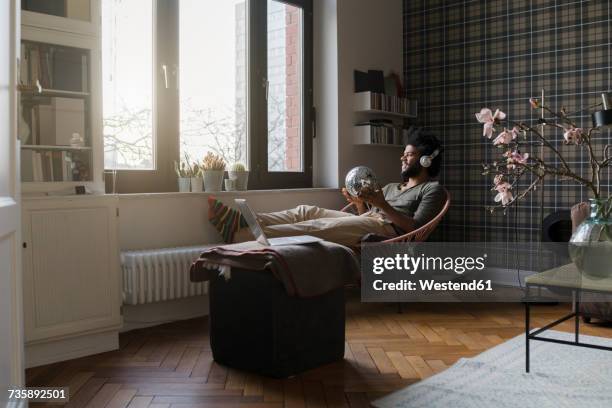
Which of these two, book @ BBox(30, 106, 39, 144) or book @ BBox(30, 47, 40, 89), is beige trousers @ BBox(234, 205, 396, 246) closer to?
book @ BBox(30, 106, 39, 144)

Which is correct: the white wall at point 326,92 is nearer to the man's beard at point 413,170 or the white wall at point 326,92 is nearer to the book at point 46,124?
the man's beard at point 413,170

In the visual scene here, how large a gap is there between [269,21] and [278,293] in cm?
275

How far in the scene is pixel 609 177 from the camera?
448 centimetres

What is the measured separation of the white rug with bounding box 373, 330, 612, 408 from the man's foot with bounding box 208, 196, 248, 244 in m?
1.61

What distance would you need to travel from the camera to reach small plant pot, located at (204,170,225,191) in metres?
3.97

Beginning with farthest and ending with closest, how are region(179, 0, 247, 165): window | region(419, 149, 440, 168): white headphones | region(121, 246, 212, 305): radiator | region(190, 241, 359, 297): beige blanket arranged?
region(419, 149, 440, 168): white headphones < region(179, 0, 247, 165): window < region(121, 246, 212, 305): radiator < region(190, 241, 359, 297): beige blanket

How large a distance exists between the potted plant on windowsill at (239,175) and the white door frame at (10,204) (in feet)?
6.86

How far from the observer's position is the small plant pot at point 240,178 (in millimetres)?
4184

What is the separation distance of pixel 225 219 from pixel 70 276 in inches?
43.1

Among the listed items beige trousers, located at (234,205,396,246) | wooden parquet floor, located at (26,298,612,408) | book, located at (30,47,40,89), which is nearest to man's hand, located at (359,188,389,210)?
beige trousers, located at (234,205,396,246)

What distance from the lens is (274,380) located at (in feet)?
8.70

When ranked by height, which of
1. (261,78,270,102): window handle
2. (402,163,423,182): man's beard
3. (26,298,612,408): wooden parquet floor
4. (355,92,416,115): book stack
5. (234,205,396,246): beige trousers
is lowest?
(26,298,612,408): wooden parquet floor

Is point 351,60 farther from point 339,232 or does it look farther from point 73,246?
point 73,246

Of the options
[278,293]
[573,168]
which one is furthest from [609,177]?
[278,293]
